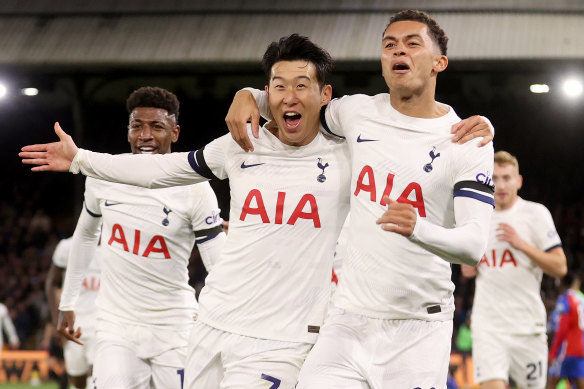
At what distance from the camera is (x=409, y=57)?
396 centimetres

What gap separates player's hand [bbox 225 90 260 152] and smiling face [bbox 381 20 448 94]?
63 centimetres

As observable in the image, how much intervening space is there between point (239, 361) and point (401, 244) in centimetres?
90

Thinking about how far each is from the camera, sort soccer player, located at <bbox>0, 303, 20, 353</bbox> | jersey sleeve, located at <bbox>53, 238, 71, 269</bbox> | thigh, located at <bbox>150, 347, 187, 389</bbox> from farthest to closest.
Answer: soccer player, located at <bbox>0, 303, 20, 353</bbox>, jersey sleeve, located at <bbox>53, 238, 71, 269</bbox>, thigh, located at <bbox>150, 347, 187, 389</bbox>

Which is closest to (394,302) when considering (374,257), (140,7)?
(374,257)

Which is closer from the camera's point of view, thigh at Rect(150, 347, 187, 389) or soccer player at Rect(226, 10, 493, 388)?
soccer player at Rect(226, 10, 493, 388)

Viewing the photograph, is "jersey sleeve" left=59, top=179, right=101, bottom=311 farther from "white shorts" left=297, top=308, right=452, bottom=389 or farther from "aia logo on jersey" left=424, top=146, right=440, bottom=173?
"aia logo on jersey" left=424, top=146, right=440, bottom=173

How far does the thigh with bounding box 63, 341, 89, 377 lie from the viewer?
7.96 m

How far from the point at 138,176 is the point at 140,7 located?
10431 mm

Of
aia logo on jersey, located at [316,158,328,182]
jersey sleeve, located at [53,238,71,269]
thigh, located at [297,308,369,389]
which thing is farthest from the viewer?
jersey sleeve, located at [53,238,71,269]

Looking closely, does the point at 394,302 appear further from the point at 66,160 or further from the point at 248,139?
the point at 66,160

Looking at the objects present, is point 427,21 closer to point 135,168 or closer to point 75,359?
point 135,168

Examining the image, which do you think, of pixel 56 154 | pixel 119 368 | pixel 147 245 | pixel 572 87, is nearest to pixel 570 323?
pixel 572 87

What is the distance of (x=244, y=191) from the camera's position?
13.4 ft

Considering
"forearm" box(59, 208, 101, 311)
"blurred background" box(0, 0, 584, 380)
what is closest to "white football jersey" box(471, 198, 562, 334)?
"forearm" box(59, 208, 101, 311)
